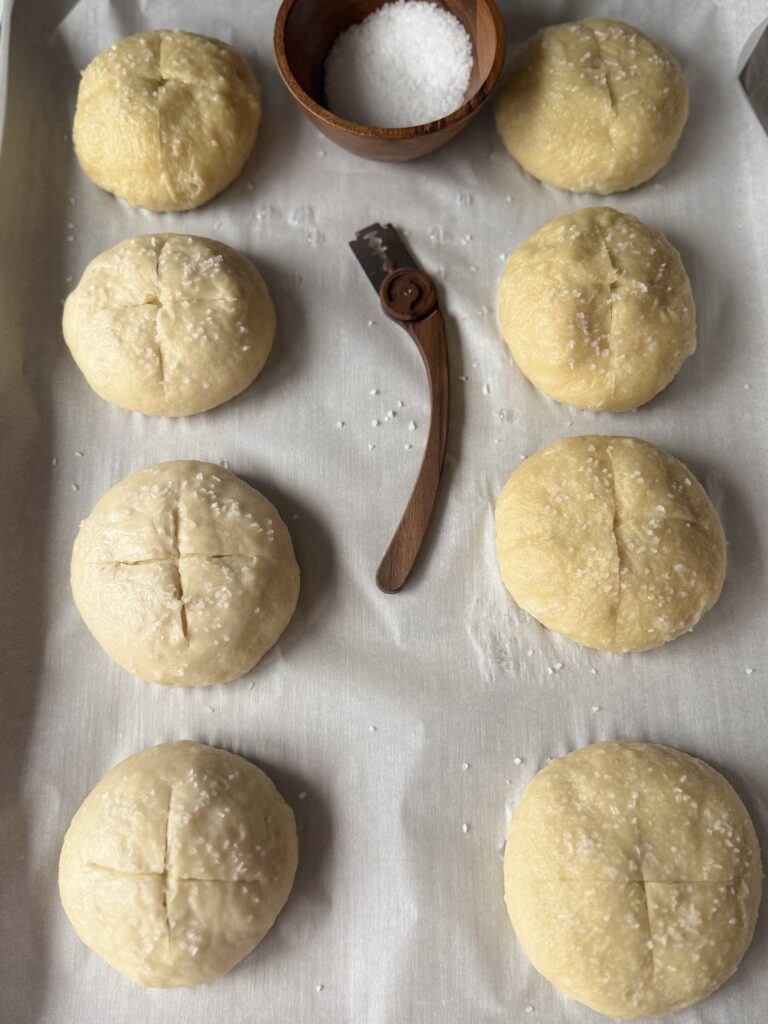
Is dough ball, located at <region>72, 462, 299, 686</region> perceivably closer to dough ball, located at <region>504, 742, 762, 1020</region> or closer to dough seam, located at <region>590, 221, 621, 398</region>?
dough ball, located at <region>504, 742, 762, 1020</region>

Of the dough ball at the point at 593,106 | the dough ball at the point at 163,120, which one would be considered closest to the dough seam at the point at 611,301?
the dough ball at the point at 593,106

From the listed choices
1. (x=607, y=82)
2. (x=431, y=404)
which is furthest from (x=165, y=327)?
(x=607, y=82)

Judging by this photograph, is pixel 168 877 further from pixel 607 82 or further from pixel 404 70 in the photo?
pixel 607 82

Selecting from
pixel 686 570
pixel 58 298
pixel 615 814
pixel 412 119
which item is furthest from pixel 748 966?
pixel 58 298

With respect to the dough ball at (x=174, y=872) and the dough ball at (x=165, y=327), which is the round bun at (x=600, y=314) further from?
the dough ball at (x=174, y=872)

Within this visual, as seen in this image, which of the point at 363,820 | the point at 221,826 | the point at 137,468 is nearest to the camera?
the point at 221,826

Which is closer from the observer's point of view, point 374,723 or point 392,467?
point 374,723

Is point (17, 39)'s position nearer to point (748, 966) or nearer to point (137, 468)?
point (137, 468)
